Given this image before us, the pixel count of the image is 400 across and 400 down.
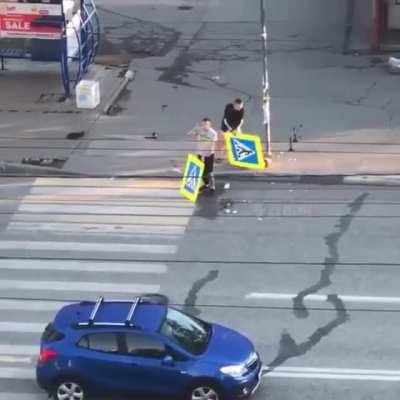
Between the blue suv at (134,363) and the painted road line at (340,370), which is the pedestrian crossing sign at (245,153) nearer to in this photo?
the painted road line at (340,370)

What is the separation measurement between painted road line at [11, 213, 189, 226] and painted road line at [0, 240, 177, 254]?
1136mm

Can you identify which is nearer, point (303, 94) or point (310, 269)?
point (310, 269)

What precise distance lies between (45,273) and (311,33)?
1901 cm

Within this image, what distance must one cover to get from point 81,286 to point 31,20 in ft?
40.1

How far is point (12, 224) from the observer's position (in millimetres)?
22281

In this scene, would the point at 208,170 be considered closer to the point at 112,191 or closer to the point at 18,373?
the point at 112,191

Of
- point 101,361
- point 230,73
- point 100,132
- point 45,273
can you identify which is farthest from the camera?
point 230,73

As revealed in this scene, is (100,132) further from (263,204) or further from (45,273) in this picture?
(45,273)

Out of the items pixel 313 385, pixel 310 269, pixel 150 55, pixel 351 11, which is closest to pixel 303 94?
pixel 150 55

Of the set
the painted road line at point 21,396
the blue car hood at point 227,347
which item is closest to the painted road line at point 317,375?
the painted road line at point 21,396

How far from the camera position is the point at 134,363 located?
50.7 feet

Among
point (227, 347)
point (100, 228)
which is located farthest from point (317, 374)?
point (100, 228)

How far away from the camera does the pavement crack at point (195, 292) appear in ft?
60.9

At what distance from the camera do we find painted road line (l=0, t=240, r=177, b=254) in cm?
2094
